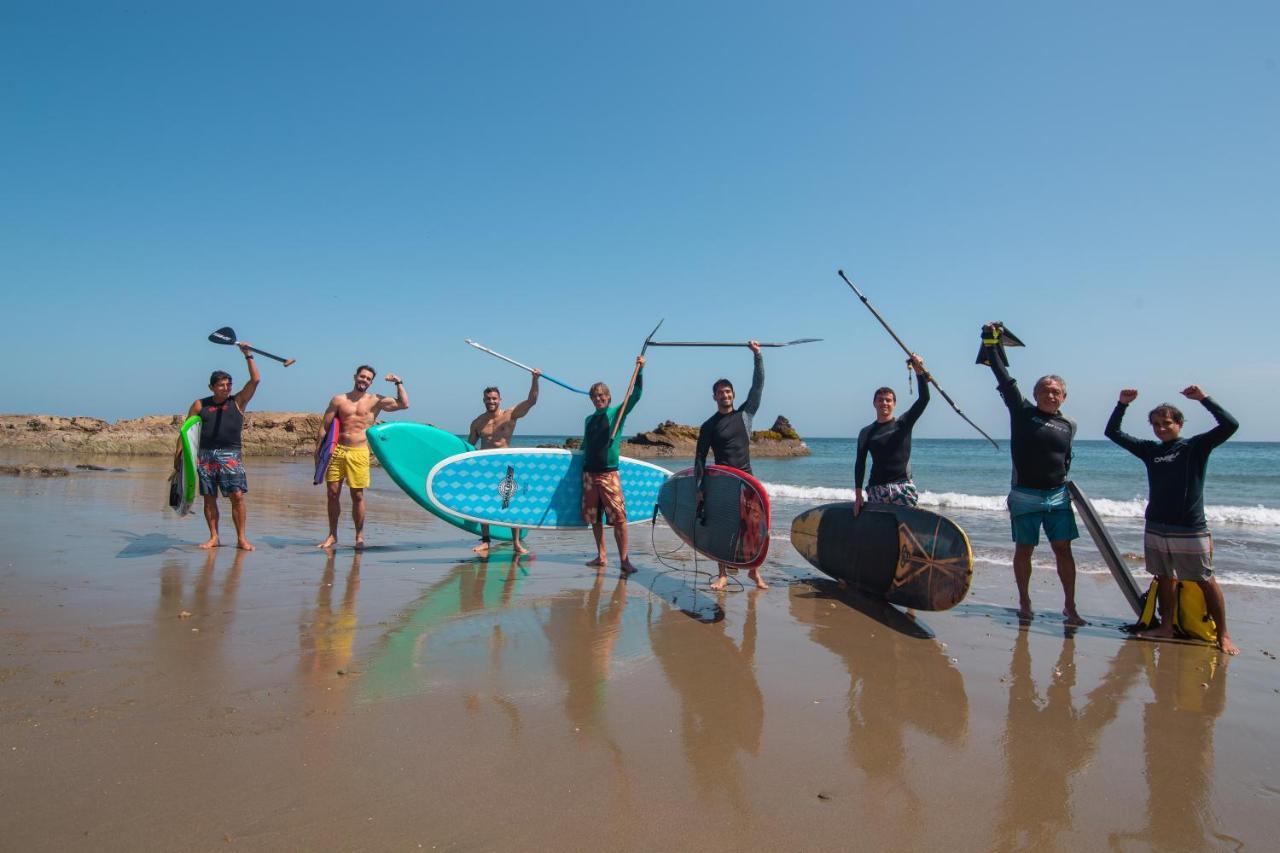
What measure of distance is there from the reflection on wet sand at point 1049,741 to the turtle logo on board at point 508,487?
4.24 m

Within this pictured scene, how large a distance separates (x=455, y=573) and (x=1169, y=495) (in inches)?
183

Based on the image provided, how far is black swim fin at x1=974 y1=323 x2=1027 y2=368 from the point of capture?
16.2 feet

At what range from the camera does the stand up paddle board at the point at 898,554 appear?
443 centimetres

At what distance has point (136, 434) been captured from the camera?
22.4 meters

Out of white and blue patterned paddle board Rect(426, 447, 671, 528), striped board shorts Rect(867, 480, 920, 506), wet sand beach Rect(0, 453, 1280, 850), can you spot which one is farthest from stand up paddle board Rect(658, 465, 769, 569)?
white and blue patterned paddle board Rect(426, 447, 671, 528)

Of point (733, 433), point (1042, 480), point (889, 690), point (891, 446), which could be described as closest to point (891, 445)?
point (891, 446)

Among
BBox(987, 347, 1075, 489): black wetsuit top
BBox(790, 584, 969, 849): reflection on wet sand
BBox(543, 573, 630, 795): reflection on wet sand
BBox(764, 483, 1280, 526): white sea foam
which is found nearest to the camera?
BBox(790, 584, 969, 849): reflection on wet sand

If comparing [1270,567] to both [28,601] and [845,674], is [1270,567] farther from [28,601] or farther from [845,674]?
[28,601]

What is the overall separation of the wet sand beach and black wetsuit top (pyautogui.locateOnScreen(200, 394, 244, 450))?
4.44ft

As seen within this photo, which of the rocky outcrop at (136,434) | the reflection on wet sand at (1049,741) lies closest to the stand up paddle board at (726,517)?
the reflection on wet sand at (1049,741)

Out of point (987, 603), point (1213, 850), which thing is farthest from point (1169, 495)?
point (1213, 850)

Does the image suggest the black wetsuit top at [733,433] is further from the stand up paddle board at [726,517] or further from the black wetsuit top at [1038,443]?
the black wetsuit top at [1038,443]

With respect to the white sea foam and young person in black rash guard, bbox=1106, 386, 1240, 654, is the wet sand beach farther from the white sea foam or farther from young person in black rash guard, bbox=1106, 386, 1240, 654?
the white sea foam

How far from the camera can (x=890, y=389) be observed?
520 centimetres
